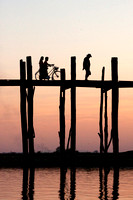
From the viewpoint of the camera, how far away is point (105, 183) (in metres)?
22.4

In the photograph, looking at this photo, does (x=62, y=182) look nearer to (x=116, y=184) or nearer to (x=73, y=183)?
(x=73, y=183)

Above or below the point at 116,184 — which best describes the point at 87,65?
above

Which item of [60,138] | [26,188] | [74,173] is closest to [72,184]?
[26,188]

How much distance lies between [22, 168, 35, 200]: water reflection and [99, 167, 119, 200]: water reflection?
1.92m

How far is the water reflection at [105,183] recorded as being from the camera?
18734 mm

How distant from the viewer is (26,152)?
26.7 m

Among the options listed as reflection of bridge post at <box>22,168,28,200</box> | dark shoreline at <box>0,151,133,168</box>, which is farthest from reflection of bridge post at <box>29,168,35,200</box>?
dark shoreline at <box>0,151,133,168</box>

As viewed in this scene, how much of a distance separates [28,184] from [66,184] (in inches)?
47.7

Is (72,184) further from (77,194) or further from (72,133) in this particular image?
(72,133)

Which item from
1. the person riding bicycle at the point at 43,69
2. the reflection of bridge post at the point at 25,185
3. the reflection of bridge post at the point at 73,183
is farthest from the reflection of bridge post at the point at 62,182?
the person riding bicycle at the point at 43,69

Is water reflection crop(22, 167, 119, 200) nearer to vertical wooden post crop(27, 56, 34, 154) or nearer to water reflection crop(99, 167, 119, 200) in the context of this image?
water reflection crop(99, 167, 119, 200)

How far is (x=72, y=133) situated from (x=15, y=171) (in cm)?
262

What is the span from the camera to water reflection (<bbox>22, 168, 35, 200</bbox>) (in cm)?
1850

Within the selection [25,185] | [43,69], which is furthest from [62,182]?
[43,69]
